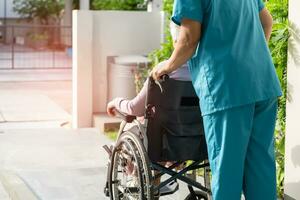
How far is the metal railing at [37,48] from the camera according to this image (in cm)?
1714

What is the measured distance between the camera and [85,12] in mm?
8898

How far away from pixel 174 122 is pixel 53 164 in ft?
9.59

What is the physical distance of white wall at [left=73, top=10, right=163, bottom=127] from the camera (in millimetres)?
8984

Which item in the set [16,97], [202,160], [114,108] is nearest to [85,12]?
[16,97]

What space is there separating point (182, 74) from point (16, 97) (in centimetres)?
754

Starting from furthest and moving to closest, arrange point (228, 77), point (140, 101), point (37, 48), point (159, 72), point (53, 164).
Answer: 1. point (37, 48)
2. point (53, 164)
3. point (140, 101)
4. point (159, 72)
5. point (228, 77)

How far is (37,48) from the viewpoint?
2225cm

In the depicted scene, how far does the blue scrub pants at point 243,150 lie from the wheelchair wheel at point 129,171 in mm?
494

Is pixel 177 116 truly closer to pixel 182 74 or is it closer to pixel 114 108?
pixel 182 74

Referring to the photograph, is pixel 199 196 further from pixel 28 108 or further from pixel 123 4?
pixel 123 4

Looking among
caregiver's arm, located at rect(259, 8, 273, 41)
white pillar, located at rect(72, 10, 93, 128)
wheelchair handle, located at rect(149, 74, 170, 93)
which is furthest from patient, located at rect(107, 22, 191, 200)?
white pillar, located at rect(72, 10, 93, 128)

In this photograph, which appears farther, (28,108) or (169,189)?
(28,108)

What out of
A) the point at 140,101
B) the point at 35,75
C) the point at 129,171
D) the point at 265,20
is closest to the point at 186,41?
the point at 265,20

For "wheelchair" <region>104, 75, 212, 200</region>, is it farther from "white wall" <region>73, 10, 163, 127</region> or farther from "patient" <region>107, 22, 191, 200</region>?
"white wall" <region>73, 10, 163, 127</region>
